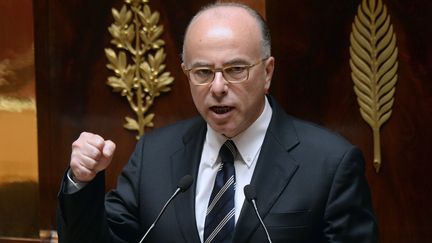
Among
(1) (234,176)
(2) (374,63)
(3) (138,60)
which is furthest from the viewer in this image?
(3) (138,60)

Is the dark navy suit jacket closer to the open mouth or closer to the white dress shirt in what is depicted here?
the white dress shirt

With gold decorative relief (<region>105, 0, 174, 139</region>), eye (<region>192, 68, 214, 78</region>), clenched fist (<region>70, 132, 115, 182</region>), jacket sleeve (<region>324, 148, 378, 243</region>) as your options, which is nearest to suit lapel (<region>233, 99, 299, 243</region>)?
jacket sleeve (<region>324, 148, 378, 243</region>)

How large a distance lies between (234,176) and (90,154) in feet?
1.28

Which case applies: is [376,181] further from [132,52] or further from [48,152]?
[48,152]

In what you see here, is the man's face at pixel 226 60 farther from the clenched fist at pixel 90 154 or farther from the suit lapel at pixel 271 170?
the clenched fist at pixel 90 154

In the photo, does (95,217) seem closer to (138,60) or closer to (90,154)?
(90,154)

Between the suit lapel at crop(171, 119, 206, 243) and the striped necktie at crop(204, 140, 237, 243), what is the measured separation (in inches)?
1.5

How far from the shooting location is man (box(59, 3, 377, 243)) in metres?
1.79

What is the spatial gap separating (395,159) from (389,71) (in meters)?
0.28

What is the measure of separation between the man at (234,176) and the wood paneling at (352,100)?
0.59 meters

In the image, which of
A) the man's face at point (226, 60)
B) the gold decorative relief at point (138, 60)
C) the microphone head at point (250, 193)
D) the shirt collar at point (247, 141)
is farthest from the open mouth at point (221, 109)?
the gold decorative relief at point (138, 60)

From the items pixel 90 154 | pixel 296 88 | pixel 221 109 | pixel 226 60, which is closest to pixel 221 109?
pixel 221 109

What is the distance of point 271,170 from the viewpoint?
1874 mm

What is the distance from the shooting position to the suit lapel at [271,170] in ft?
5.90
